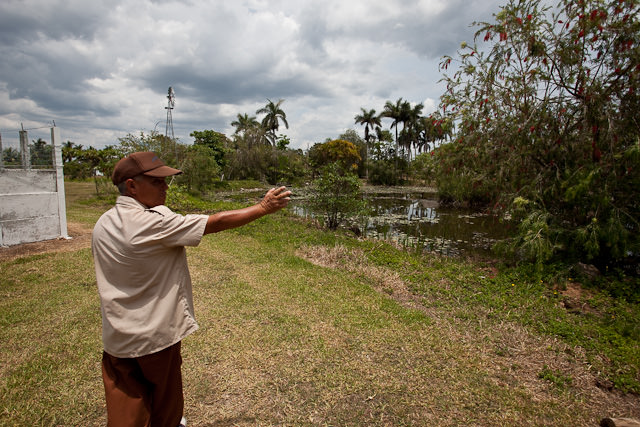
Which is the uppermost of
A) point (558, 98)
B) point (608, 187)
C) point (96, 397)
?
point (558, 98)

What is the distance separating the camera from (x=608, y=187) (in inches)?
227

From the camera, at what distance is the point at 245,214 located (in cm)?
183

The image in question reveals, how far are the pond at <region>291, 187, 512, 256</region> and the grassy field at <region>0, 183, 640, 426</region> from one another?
345 centimetres

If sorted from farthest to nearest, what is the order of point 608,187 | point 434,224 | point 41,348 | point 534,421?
point 434,224, point 608,187, point 41,348, point 534,421

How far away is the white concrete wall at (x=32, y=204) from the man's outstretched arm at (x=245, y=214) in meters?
8.06

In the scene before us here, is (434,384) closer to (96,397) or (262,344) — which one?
(262,344)

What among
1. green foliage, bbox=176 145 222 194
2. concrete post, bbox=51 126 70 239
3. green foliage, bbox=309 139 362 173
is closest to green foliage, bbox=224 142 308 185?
green foliage, bbox=309 139 362 173

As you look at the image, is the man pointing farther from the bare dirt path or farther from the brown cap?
the bare dirt path

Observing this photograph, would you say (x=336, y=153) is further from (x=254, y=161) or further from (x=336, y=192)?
(x=336, y=192)

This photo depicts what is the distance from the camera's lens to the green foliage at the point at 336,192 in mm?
10000

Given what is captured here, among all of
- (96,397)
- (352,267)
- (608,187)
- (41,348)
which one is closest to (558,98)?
(608,187)

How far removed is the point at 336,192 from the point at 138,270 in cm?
869

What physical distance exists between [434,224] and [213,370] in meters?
12.0

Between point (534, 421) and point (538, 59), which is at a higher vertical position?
point (538, 59)
